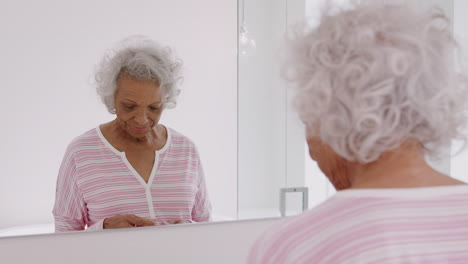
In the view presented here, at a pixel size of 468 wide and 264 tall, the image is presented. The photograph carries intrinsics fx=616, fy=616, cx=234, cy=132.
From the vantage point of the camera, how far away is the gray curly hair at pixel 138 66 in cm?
219

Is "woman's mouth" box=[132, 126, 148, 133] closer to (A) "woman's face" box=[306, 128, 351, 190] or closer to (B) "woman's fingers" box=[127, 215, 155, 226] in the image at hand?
(B) "woman's fingers" box=[127, 215, 155, 226]

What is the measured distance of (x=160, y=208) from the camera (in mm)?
2334

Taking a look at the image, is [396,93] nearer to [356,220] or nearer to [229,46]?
[356,220]

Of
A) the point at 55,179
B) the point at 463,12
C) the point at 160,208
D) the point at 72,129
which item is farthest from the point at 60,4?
the point at 463,12

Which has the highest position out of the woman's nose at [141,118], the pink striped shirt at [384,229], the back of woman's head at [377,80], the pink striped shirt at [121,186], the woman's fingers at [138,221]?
the back of woman's head at [377,80]

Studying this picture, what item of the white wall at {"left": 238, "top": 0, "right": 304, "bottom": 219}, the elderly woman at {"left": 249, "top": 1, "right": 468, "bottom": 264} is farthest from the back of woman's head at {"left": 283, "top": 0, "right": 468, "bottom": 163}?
the white wall at {"left": 238, "top": 0, "right": 304, "bottom": 219}

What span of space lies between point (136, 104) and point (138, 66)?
0.45ft

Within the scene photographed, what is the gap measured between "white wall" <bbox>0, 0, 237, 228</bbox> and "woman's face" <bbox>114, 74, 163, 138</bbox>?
5cm

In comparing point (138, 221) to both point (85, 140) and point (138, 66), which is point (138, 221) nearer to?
point (85, 140)

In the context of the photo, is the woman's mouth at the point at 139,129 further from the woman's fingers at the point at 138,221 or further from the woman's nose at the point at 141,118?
the woman's fingers at the point at 138,221

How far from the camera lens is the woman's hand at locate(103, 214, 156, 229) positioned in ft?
7.48

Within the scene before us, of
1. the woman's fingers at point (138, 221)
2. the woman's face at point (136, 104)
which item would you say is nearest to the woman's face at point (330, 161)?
the woman's face at point (136, 104)

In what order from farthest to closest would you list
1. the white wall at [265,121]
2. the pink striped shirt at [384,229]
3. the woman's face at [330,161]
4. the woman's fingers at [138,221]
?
the white wall at [265,121]
the woman's fingers at [138,221]
the woman's face at [330,161]
the pink striped shirt at [384,229]

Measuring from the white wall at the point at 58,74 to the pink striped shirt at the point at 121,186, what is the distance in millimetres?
45
